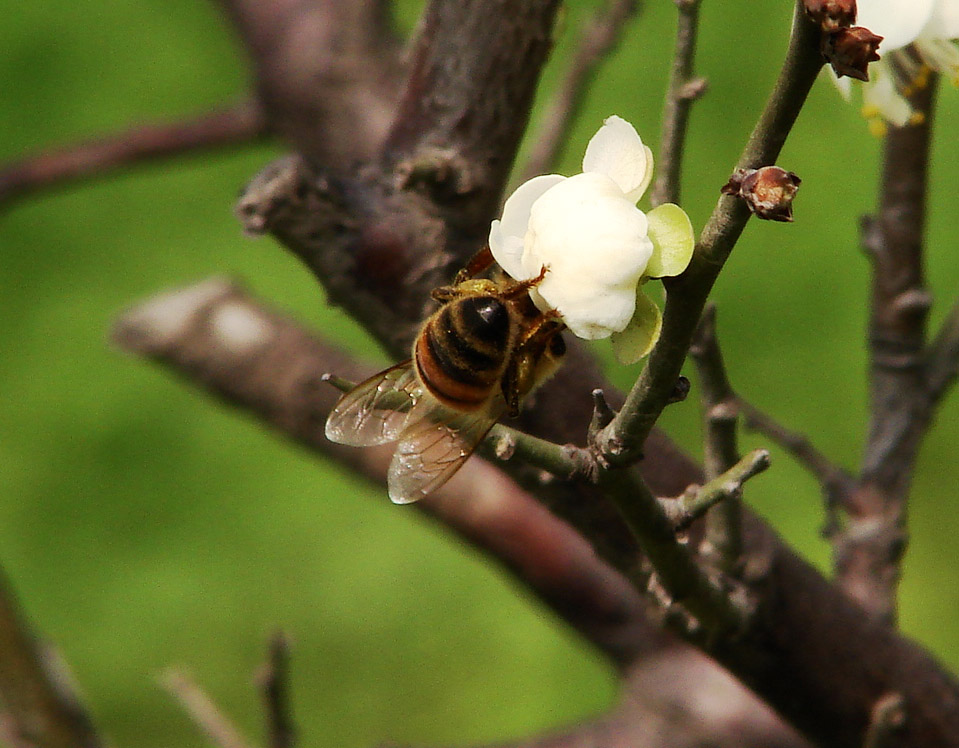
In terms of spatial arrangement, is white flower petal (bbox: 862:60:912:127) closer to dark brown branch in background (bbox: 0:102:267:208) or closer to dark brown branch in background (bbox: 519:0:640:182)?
dark brown branch in background (bbox: 519:0:640:182)

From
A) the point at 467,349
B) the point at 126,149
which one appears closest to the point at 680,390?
the point at 467,349

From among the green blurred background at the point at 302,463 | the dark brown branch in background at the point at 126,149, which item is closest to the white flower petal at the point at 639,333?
the dark brown branch in background at the point at 126,149

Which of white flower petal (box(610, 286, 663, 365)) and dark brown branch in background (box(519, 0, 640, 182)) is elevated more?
white flower petal (box(610, 286, 663, 365))

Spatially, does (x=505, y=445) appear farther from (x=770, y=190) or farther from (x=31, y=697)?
(x=31, y=697)

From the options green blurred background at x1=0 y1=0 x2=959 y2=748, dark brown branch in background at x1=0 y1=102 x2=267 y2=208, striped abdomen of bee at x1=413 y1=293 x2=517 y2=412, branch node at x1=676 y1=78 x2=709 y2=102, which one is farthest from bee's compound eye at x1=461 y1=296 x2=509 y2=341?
green blurred background at x1=0 y1=0 x2=959 y2=748

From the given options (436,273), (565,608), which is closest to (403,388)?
(436,273)

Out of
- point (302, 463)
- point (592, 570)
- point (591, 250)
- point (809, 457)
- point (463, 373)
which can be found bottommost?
point (302, 463)

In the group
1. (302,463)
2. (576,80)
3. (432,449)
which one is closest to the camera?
(432,449)
